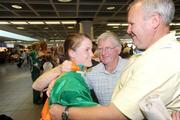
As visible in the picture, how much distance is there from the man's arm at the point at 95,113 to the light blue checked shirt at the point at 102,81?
1.03 metres

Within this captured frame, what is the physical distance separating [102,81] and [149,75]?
50.5 inches

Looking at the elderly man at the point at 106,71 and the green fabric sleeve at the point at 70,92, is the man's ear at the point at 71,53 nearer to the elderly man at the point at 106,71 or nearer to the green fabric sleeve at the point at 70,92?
the green fabric sleeve at the point at 70,92

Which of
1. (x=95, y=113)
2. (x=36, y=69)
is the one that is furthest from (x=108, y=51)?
(x=36, y=69)

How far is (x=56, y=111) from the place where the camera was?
→ 1202 mm

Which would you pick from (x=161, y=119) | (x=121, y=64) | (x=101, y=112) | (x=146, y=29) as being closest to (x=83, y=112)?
(x=101, y=112)

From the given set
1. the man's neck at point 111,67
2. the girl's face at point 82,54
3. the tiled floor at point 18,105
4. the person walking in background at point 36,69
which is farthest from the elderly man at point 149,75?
the person walking in background at point 36,69

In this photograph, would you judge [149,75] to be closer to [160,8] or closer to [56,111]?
[160,8]

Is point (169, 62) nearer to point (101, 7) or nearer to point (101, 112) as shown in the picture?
point (101, 112)

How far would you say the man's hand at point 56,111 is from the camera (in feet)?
3.86

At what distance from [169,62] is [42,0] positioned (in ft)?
19.7

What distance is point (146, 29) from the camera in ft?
3.92

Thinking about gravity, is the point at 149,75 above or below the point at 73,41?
below

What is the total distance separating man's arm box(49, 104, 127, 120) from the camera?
3.37 feet

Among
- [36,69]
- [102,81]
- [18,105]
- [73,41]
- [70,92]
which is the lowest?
[18,105]
